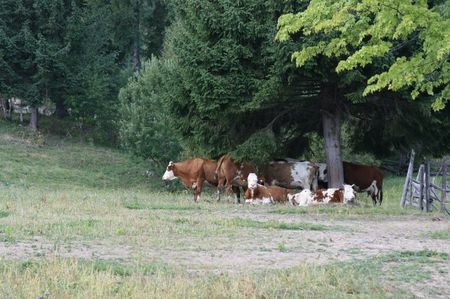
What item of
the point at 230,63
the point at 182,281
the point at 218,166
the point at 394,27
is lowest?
the point at 182,281

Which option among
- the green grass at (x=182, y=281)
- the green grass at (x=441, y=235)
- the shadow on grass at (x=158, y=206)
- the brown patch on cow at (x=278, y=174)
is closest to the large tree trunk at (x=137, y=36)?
the brown patch on cow at (x=278, y=174)

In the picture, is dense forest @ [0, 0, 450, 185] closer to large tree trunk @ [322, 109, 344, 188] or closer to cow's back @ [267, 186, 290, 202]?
large tree trunk @ [322, 109, 344, 188]

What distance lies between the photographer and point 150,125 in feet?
124

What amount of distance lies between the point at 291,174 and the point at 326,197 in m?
3.27

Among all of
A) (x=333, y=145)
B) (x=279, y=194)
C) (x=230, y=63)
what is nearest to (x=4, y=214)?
(x=230, y=63)

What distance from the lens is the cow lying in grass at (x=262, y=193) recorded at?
23.3 m

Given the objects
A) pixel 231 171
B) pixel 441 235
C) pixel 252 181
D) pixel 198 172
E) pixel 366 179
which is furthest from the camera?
pixel 366 179

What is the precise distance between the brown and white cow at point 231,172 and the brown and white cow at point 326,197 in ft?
8.31

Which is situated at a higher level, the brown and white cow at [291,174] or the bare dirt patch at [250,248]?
the brown and white cow at [291,174]

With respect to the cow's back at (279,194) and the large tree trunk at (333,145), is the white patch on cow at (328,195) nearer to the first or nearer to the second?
the cow's back at (279,194)

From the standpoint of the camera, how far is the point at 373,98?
2278 cm

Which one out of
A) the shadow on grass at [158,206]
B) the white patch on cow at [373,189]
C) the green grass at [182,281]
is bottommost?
the green grass at [182,281]

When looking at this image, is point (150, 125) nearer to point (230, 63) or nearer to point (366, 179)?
point (366, 179)

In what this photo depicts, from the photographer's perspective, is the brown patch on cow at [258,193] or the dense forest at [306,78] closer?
the dense forest at [306,78]
